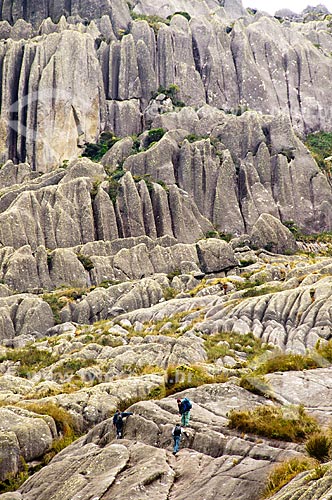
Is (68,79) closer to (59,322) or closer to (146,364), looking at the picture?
(59,322)

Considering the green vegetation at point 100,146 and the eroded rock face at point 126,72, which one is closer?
the green vegetation at point 100,146

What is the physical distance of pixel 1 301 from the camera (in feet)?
199

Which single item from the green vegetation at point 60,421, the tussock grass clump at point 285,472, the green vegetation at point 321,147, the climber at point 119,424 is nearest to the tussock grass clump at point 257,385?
the climber at point 119,424

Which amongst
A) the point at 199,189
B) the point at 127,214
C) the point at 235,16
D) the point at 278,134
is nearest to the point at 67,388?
Answer: the point at 127,214

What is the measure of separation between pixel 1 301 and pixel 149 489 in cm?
4742

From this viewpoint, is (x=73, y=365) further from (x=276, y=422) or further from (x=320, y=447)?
(x=320, y=447)

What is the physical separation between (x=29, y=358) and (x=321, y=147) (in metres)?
83.7

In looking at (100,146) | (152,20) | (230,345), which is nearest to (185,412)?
(230,345)

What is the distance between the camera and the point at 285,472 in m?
14.0

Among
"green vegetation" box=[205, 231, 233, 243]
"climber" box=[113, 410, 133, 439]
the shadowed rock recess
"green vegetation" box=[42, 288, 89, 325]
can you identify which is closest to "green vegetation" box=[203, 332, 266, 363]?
the shadowed rock recess

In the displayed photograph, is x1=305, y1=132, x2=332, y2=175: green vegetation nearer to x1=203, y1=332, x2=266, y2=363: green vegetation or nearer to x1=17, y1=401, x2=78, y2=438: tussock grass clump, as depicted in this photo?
x1=203, y1=332, x2=266, y2=363: green vegetation

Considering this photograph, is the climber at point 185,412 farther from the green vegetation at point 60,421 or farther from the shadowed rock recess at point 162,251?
the green vegetation at point 60,421

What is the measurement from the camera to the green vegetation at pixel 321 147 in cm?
10750

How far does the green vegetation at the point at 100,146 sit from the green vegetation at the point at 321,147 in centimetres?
3346
